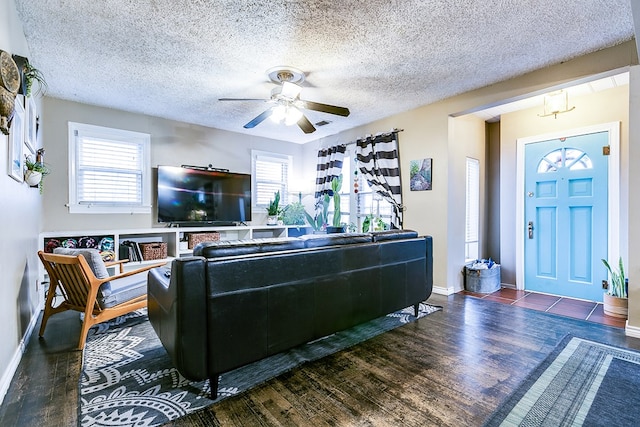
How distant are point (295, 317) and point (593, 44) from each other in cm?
342

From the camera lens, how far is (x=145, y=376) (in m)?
2.03

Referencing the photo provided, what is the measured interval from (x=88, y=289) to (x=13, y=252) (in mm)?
536

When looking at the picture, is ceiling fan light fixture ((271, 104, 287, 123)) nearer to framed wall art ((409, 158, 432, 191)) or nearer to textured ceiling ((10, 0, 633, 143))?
textured ceiling ((10, 0, 633, 143))

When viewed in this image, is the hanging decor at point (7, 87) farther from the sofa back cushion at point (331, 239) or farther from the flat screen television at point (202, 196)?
the flat screen television at point (202, 196)

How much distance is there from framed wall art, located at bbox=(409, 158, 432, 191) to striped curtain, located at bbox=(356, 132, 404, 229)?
0.74 ft

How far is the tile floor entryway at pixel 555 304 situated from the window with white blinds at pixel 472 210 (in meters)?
0.69

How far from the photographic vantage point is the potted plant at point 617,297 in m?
3.13

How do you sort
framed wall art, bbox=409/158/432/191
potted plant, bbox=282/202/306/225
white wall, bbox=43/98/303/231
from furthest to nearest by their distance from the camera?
potted plant, bbox=282/202/306/225
framed wall art, bbox=409/158/432/191
white wall, bbox=43/98/303/231

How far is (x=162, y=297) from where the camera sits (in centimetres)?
193

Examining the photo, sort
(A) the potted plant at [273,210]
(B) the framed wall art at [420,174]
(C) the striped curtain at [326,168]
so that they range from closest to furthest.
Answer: (B) the framed wall art at [420,174] < (C) the striped curtain at [326,168] < (A) the potted plant at [273,210]

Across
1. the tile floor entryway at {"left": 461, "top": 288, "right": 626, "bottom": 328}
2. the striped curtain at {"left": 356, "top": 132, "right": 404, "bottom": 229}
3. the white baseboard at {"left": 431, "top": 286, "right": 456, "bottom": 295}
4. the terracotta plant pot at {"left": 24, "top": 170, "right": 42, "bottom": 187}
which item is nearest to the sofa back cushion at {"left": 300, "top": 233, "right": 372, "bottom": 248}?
the white baseboard at {"left": 431, "top": 286, "right": 456, "bottom": 295}

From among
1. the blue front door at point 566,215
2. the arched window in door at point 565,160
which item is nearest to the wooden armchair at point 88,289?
the blue front door at point 566,215

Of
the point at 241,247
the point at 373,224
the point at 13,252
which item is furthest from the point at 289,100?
the point at 373,224

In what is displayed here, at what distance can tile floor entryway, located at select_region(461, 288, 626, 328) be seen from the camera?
3.10 m
